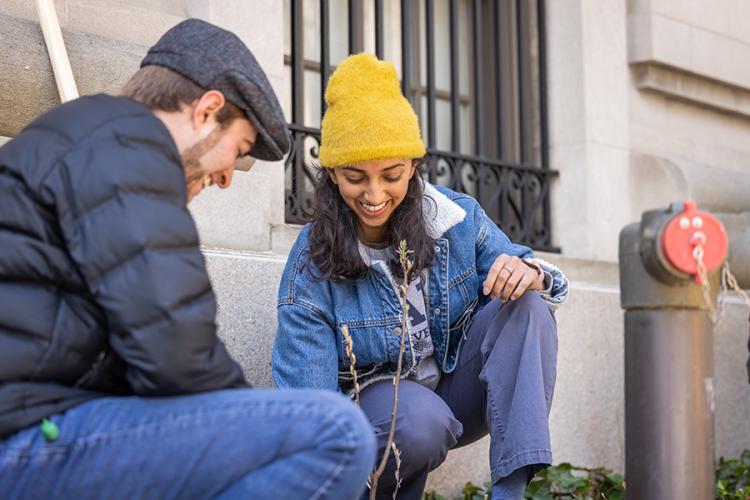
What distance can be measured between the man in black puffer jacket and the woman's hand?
3.89 feet

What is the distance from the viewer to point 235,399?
7.46 ft

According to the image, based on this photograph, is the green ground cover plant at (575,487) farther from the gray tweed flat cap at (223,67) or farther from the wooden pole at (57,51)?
the gray tweed flat cap at (223,67)

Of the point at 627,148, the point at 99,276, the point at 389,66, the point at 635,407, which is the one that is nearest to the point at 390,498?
the point at 635,407

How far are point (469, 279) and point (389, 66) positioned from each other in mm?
701

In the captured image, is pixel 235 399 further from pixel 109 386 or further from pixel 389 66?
pixel 389 66

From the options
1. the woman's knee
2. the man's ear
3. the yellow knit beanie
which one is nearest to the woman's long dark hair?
the yellow knit beanie

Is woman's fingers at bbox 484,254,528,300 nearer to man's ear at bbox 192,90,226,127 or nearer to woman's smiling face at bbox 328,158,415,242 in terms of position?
woman's smiling face at bbox 328,158,415,242

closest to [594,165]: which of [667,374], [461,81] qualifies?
[461,81]

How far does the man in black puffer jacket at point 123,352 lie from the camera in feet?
Result: 7.04

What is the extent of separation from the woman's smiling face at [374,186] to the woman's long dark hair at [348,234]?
4 cm

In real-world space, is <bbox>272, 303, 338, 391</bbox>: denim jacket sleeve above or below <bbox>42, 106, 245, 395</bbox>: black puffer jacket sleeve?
below

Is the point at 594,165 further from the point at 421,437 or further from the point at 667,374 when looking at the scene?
the point at 667,374

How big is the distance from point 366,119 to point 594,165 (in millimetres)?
2820

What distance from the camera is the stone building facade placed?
439cm
